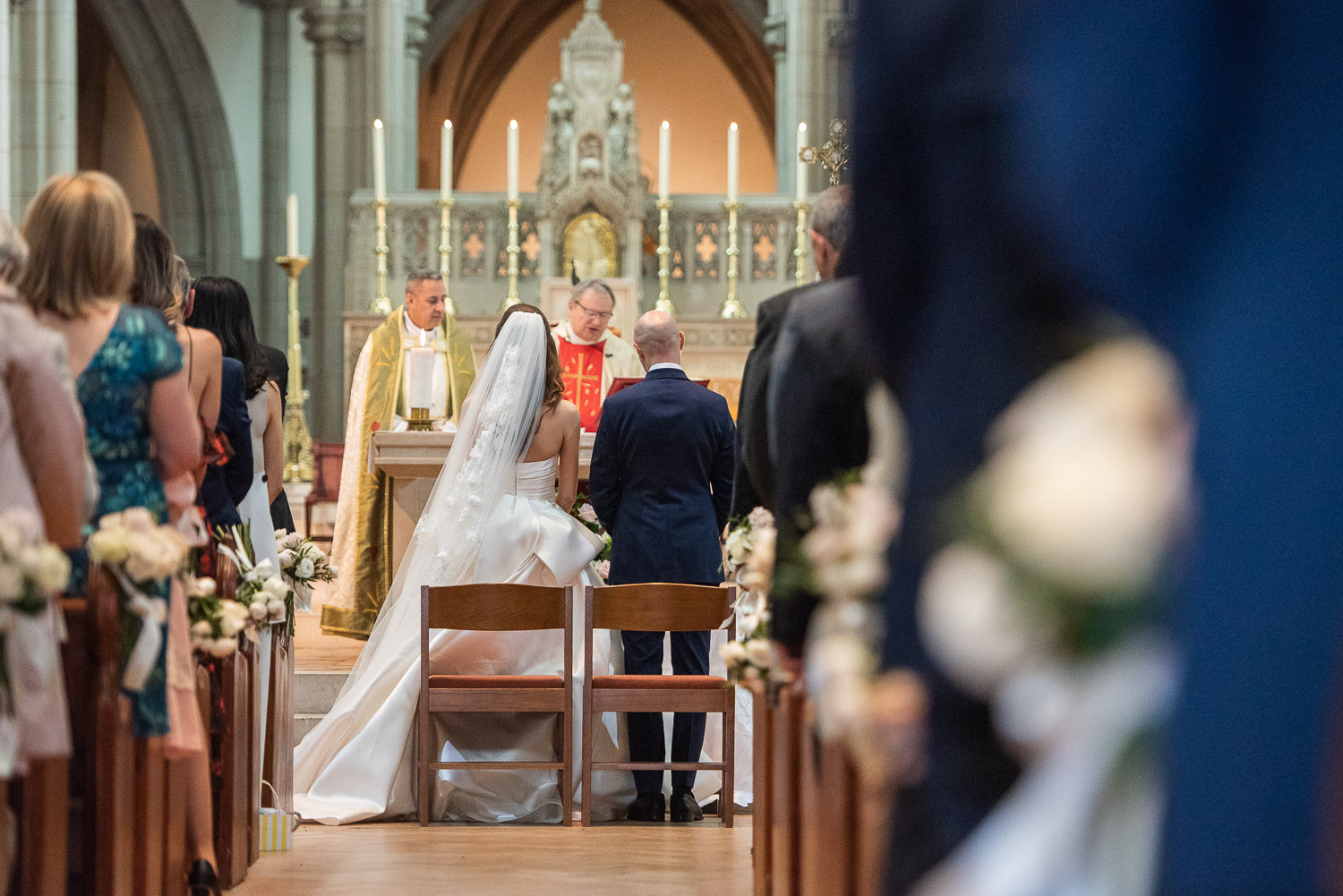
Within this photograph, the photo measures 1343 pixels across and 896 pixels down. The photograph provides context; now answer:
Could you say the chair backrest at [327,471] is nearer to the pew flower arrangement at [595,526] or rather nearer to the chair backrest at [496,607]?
the pew flower arrangement at [595,526]

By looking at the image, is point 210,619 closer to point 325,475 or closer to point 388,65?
point 325,475

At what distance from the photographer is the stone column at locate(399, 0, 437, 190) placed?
47.8 ft

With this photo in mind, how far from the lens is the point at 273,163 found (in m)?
17.6

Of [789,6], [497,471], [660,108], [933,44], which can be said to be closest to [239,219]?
[789,6]

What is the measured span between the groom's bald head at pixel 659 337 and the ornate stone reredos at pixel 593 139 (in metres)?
6.05

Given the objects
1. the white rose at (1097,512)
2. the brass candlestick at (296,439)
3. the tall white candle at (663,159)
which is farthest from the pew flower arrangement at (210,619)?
the brass candlestick at (296,439)

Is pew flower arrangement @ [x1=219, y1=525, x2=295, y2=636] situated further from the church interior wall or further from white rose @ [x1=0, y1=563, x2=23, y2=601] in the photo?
the church interior wall

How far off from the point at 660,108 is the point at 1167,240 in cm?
2500

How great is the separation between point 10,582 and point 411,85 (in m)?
12.7

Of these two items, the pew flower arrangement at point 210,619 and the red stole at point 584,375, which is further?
the red stole at point 584,375

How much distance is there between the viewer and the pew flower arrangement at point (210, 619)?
13.0 feet

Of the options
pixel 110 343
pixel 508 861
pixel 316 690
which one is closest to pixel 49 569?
pixel 110 343

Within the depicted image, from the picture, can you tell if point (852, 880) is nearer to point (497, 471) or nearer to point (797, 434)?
point (797, 434)

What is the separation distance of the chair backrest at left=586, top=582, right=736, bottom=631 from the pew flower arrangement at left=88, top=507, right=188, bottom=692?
261 centimetres
